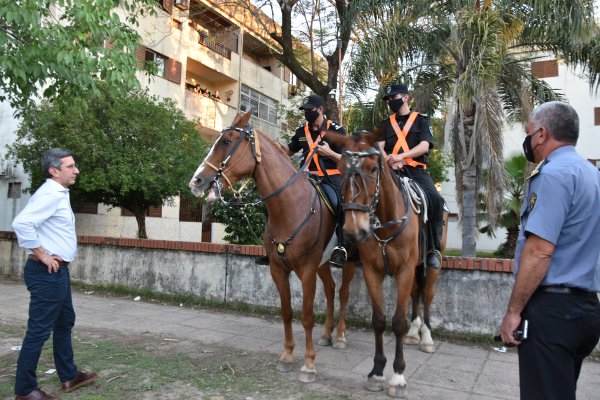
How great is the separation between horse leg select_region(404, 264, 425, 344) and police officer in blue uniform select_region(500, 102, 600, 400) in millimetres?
3528

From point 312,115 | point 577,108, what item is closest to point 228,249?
point 312,115

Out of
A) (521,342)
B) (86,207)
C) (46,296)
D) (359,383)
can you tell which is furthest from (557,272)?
(86,207)

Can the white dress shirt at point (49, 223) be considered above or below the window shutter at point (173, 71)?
below

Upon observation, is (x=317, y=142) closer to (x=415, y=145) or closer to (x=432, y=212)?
(x=415, y=145)

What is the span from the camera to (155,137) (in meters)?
10.8

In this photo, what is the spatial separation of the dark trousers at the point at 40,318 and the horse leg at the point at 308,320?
223cm

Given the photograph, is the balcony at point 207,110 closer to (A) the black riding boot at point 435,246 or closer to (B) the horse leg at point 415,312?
(B) the horse leg at point 415,312

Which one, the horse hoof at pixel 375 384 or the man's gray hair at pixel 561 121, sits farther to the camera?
the horse hoof at pixel 375 384

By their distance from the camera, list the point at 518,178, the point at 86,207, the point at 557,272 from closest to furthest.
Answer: the point at 557,272, the point at 86,207, the point at 518,178

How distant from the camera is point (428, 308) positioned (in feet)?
19.2

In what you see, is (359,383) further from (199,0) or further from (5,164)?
(199,0)

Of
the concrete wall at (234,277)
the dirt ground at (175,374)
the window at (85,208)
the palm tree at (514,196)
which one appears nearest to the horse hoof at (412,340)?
the concrete wall at (234,277)

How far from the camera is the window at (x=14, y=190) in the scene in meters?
15.3

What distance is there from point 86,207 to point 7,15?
11.5m
